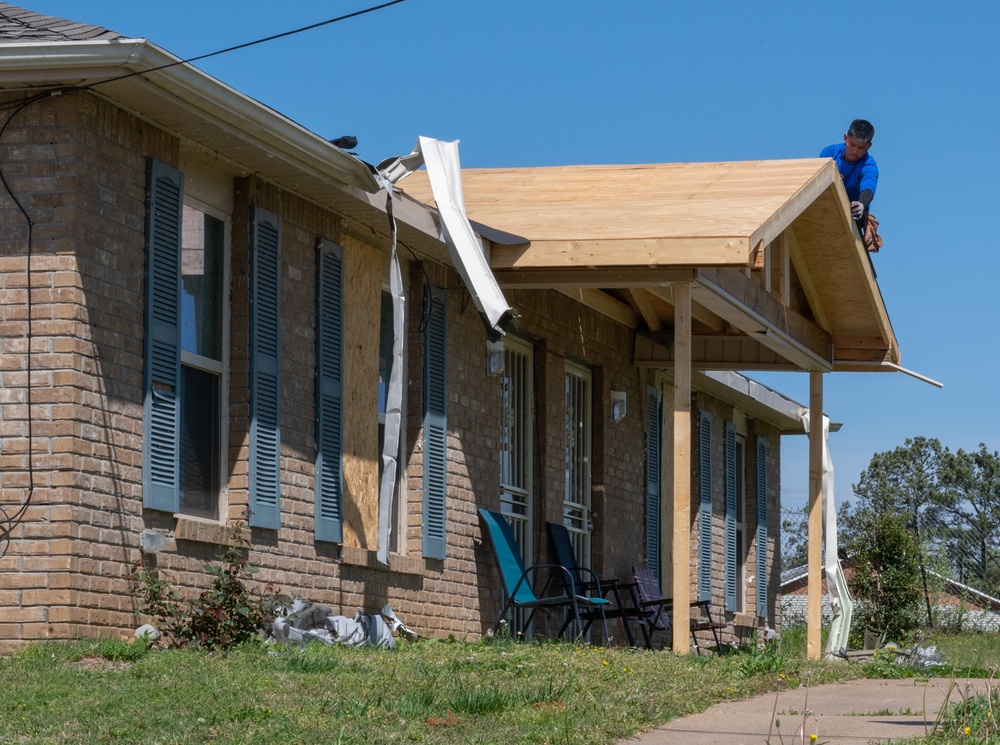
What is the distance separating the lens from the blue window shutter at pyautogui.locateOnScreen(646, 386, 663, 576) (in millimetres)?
16391

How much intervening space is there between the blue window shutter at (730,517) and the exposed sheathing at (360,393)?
29.8 ft

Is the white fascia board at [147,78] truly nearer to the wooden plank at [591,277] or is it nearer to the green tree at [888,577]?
the wooden plank at [591,277]

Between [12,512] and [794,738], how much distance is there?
4.09 m

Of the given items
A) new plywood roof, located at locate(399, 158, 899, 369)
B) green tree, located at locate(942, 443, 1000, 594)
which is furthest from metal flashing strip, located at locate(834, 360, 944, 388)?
green tree, located at locate(942, 443, 1000, 594)

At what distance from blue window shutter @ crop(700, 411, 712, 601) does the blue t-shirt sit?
4.49 meters

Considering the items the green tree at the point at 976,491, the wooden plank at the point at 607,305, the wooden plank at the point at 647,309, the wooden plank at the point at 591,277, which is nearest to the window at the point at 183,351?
the wooden plank at the point at 591,277

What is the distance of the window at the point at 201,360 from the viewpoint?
31.0ft

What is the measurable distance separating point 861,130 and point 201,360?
22.6ft

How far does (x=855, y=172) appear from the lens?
47.1 ft

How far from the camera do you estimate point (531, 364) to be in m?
13.9

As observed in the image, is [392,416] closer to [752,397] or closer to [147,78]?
[147,78]

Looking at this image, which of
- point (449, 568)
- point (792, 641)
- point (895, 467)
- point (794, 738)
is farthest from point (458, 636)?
point (895, 467)

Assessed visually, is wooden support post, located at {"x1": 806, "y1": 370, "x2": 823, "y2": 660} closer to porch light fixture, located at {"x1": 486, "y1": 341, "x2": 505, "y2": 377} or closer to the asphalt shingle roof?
porch light fixture, located at {"x1": 486, "y1": 341, "x2": 505, "y2": 377}

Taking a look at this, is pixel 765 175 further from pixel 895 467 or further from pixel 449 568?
pixel 895 467
